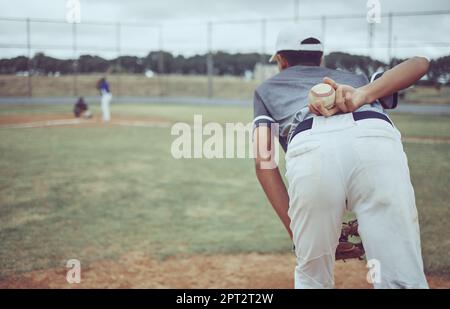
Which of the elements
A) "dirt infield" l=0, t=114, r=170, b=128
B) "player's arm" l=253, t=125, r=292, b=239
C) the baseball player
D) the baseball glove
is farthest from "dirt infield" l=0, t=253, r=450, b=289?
"dirt infield" l=0, t=114, r=170, b=128

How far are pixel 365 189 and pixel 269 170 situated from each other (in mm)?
543

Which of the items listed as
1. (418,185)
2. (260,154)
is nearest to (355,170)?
(260,154)

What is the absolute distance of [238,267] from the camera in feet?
14.4

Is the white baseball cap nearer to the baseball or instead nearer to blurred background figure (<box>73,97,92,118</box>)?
the baseball

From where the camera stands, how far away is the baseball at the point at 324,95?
1751 mm

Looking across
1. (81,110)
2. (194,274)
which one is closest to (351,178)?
(194,274)

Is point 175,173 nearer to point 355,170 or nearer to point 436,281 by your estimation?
point 436,281

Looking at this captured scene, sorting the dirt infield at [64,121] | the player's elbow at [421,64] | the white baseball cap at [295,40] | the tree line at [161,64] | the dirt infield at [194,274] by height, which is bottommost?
the dirt infield at [194,274]

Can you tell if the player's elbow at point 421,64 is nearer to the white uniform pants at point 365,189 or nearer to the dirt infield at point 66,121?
the white uniform pants at point 365,189

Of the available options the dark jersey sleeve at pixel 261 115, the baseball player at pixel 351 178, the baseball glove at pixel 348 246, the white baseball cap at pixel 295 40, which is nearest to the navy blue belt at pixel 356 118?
the baseball player at pixel 351 178

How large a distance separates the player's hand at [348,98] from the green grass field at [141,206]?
3012 millimetres

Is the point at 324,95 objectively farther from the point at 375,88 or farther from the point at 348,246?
the point at 348,246

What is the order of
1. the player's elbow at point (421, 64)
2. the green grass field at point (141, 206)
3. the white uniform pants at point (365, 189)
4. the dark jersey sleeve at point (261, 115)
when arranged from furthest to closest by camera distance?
the green grass field at point (141, 206), the dark jersey sleeve at point (261, 115), the player's elbow at point (421, 64), the white uniform pants at point (365, 189)

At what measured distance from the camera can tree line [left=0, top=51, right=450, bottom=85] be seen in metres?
20.1
